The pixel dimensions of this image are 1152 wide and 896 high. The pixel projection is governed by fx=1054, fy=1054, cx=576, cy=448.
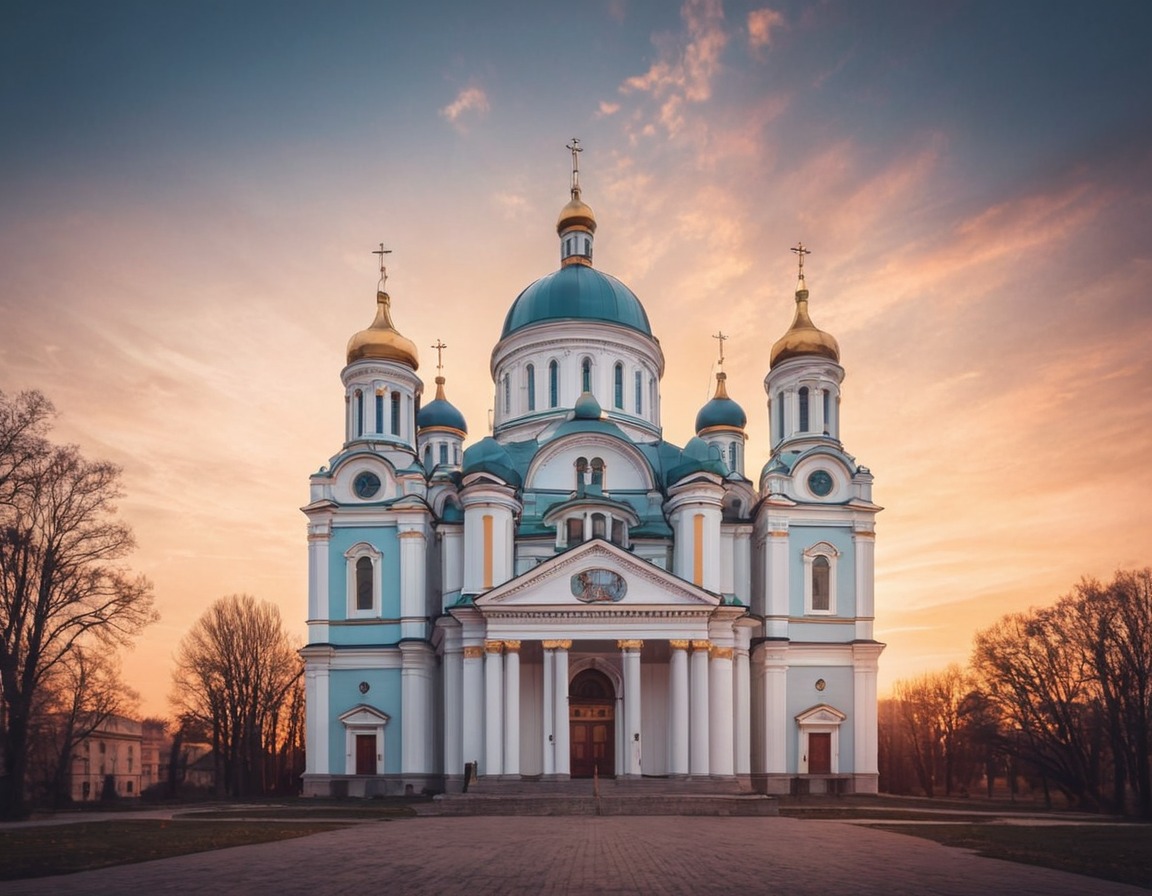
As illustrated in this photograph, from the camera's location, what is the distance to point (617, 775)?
1463 inches

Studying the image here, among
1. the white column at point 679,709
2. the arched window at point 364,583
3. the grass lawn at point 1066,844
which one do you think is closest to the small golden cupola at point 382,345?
the arched window at point 364,583

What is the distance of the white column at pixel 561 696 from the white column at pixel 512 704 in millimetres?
1329

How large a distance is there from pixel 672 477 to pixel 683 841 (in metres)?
24.7

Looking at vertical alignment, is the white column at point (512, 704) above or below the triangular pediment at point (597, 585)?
below

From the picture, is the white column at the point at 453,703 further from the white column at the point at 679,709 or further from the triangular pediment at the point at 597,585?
the white column at the point at 679,709

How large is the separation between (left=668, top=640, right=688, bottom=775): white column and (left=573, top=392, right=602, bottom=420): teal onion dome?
11223 millimetres

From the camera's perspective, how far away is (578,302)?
50.6 metres

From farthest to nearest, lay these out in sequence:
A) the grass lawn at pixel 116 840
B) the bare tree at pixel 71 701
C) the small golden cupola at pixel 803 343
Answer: the small golden cupola at pixel 803 343 → the bare tree at pixel 71 701 → the grass lawn at pixel 116 840

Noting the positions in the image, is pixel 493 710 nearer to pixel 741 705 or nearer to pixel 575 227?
pixel 741 705

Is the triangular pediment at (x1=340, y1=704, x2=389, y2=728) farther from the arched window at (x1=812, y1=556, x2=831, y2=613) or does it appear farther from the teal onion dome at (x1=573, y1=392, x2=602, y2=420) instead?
the arched window at (x1=812, y1=556, x2=831, y2=613)

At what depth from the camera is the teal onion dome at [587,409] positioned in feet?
148

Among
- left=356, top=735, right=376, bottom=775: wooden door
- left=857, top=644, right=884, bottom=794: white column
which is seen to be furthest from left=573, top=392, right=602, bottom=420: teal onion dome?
left=356, top=735, right=376, bottom=775: wooden door

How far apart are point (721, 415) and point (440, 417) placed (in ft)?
49.7

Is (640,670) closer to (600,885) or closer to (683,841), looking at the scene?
(683,841)
